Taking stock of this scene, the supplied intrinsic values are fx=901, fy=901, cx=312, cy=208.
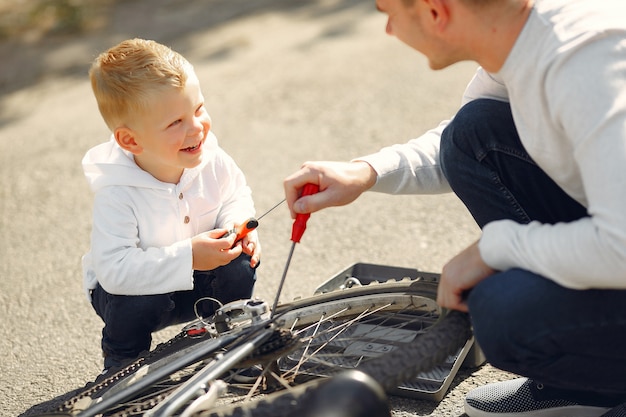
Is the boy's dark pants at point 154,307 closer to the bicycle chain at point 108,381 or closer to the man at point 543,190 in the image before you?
the bicycle chain at point 108,381

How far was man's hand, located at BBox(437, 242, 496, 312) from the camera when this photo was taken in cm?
172

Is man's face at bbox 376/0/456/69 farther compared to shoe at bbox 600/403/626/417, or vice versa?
shoe at bbox 600/403/626/417

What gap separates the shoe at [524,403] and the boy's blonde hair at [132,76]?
40.2 inches

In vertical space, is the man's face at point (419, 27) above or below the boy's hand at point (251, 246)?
above

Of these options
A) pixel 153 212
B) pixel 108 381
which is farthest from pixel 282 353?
pixel 153 212

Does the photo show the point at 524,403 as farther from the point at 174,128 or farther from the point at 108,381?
the point at 174,128

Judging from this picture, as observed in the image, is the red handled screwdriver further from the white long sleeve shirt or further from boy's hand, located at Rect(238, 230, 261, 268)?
the white long sleeve shirt

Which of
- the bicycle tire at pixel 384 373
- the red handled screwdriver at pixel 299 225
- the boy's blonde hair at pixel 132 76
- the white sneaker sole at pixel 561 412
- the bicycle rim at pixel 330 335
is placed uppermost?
the boy's blonde hair at pixel 132 76

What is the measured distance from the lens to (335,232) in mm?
2988

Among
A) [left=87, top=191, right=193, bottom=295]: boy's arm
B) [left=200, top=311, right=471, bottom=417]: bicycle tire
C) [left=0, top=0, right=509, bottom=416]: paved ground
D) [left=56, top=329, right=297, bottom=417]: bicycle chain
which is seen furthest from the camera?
[left=0, top=0, right=509, bottom=416]: paved ground

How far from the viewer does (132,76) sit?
2174 mm

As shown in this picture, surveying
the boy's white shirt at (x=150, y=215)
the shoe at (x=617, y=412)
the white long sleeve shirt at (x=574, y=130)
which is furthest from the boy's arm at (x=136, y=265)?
the shoe at (x=617, y=412)

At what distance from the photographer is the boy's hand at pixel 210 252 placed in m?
2.15

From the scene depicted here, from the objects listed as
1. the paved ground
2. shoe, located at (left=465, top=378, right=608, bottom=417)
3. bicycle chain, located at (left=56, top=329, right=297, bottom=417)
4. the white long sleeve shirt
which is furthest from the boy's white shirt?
the white long sleeve shirt
